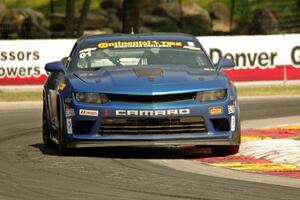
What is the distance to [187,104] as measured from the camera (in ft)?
38.9

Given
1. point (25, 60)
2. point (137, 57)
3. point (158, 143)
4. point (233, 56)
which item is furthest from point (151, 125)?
point (233, 56)

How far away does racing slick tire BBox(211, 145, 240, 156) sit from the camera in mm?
12547

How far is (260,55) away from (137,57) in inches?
662

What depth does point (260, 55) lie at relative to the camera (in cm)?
2991

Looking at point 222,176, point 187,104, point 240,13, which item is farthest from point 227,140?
point 240,13

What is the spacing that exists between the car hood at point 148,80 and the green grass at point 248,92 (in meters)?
13.8

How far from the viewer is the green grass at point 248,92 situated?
87.4ft

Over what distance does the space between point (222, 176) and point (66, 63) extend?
3.97 meters

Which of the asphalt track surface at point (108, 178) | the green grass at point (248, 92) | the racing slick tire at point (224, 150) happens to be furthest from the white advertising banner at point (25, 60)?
the racing slick tire at point (224, 150)

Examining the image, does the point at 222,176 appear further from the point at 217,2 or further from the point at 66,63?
the point at 217,2

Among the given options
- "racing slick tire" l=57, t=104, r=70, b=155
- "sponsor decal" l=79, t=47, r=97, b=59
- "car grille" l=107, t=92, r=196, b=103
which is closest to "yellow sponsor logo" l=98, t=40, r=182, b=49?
"sponsor decal" l=79, t=47, r=97, b=59

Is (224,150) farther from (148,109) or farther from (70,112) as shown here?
(70,112)

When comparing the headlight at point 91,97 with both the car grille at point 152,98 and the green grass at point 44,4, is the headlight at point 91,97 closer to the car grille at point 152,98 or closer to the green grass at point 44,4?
the car grille at point 152,98

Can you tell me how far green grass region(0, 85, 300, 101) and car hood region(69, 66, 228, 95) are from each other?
45.1 ft
